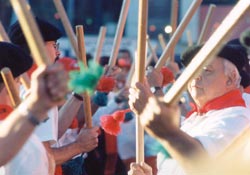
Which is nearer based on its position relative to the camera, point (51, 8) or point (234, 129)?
point (234, 129)

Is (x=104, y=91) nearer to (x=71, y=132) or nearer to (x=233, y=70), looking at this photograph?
(x=71, y=132)

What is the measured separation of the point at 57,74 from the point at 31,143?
3.28ft

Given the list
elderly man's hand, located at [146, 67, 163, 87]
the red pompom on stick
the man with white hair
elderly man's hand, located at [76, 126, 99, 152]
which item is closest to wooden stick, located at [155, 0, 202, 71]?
the man with white hair

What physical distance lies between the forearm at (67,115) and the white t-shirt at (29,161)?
85cm

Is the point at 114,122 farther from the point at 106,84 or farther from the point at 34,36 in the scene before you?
the point at 34,36

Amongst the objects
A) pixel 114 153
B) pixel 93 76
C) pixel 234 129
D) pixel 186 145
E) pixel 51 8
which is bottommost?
pixel 51 8

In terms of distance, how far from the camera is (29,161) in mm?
2854

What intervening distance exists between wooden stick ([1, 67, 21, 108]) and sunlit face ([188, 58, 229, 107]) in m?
0.90

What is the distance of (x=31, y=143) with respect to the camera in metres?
2.87

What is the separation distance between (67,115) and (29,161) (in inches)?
38.2

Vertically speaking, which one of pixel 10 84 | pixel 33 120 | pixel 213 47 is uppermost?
pixel 213 47

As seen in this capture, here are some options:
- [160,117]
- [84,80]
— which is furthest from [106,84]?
[84,80]

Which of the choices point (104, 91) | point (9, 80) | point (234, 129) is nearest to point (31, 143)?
point (9, 80)

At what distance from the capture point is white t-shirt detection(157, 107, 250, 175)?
262 centimetres
